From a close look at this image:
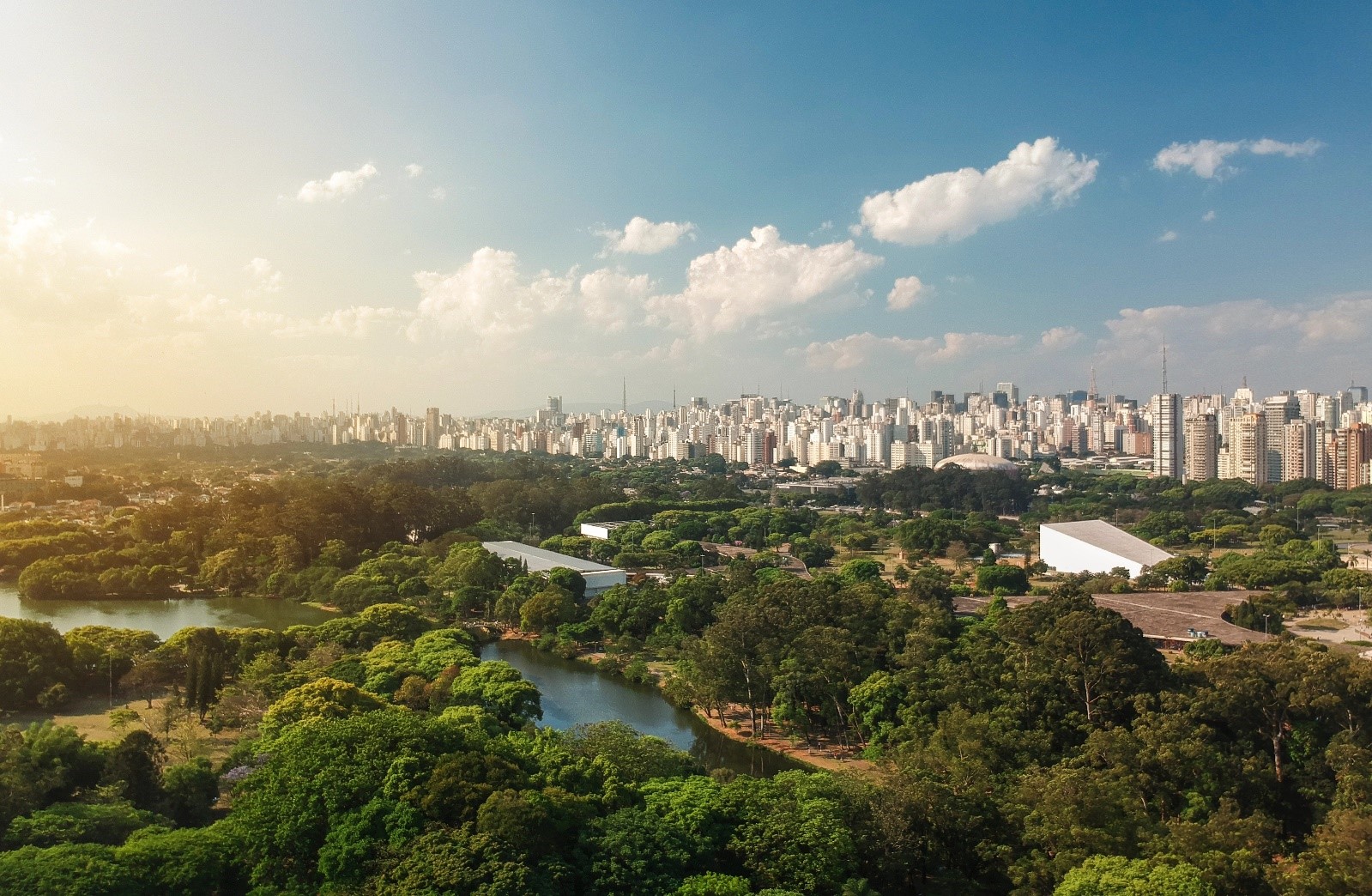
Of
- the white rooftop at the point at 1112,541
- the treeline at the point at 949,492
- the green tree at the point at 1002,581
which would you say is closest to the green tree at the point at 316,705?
the green tree at the point at 1002,581

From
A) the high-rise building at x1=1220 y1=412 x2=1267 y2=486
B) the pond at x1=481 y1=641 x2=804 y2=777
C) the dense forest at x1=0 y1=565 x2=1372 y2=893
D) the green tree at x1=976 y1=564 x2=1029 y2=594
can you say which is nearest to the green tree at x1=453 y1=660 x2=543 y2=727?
the dense forest at x1=0 y1=565 x2=1372 y2=893

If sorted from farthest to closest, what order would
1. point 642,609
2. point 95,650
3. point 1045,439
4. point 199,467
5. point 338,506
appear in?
point 1045,439 < point 199,467 < point 338,506 < point 642,609 < point 95,650

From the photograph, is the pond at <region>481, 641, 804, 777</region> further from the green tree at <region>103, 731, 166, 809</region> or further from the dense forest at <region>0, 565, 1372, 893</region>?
the green tree at <region>103, 731, 166, 809</region>

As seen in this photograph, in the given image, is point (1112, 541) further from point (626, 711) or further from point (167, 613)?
point (167, 613)

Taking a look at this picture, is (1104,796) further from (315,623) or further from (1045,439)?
(1045,439)

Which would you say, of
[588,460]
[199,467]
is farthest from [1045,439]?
[199,467]

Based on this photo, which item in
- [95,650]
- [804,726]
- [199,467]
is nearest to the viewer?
[804,726]
